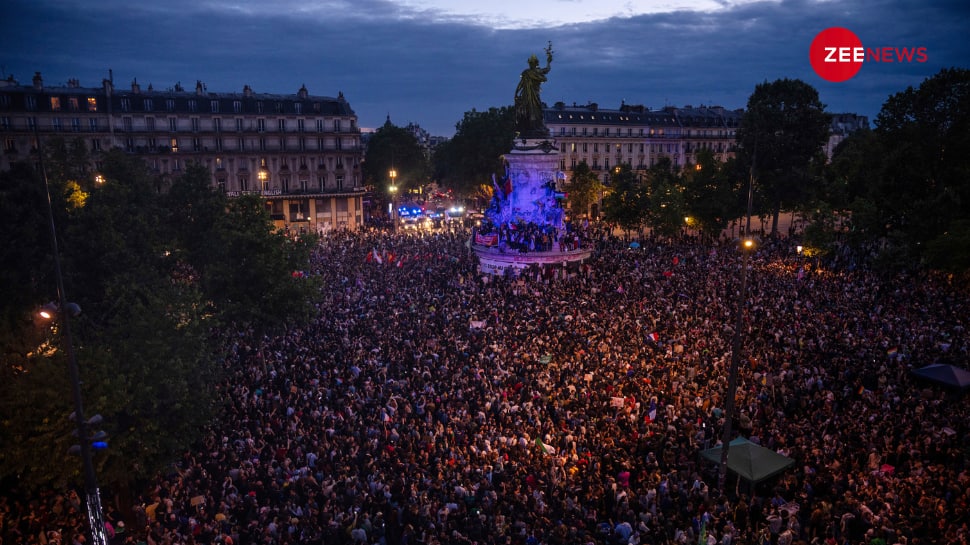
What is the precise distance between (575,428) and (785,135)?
44307 mm

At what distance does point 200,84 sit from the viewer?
200 feet

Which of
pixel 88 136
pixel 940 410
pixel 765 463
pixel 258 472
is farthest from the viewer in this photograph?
pixel 88 136

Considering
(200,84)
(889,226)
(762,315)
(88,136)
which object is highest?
(200,84)

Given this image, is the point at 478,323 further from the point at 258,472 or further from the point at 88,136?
the point at 88,136

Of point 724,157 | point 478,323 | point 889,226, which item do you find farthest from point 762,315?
point 724,157

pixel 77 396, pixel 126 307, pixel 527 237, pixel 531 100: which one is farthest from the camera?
pixel 531 100

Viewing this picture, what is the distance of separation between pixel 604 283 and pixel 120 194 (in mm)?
23529

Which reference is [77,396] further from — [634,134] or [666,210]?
[634,134]

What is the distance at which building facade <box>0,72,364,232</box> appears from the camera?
5453cm

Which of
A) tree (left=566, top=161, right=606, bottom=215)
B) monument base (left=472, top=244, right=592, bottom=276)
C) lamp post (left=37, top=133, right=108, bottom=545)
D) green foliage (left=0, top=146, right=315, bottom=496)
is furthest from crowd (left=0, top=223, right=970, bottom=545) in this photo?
tree (left=566, top=161, right=606, bottom=215)

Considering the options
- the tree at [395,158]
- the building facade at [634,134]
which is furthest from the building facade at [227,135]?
the building facade at [634,134]

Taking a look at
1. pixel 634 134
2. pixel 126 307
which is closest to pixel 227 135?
pixel 126 307

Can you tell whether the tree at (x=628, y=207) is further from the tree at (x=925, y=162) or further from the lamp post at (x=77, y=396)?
the lamp post at (x=77, y=396)

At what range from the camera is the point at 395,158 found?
77.9 metres
